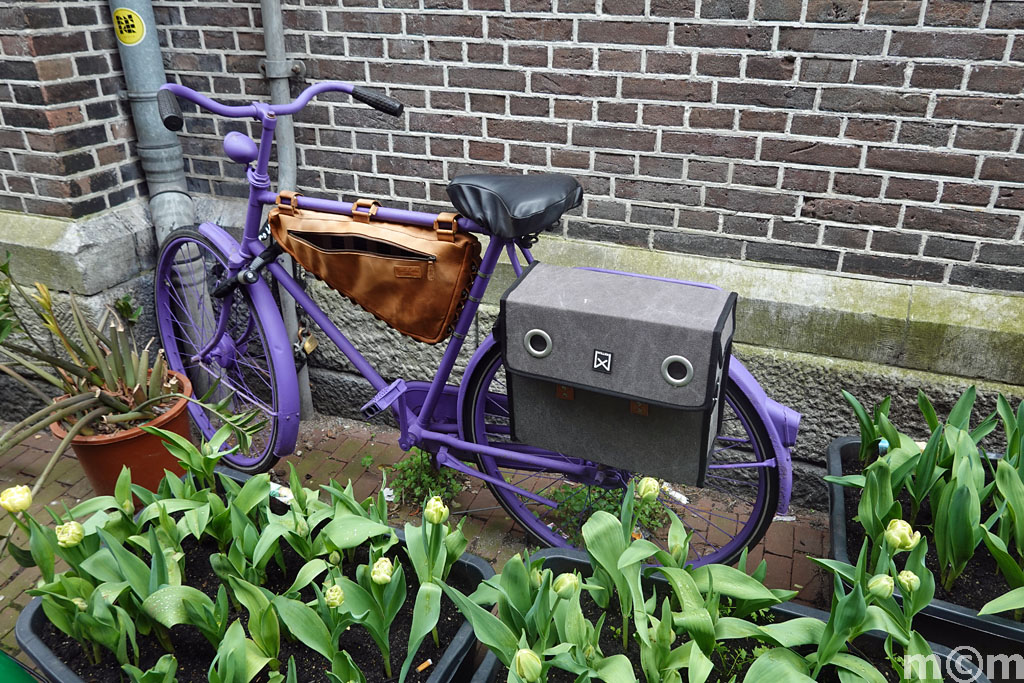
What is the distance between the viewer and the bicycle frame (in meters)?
2.35

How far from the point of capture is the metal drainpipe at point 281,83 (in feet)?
9.85

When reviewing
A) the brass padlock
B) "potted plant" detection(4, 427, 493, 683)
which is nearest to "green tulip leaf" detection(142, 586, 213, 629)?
"potted plant" detection(4, 427, 493, 683)

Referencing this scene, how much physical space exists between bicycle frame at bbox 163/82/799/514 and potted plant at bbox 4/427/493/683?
631mm

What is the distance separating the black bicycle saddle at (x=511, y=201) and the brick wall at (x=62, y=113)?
185cm

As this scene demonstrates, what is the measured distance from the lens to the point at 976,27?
233cm

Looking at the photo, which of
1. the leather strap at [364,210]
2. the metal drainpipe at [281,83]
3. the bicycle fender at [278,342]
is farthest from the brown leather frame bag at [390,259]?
the metal drainpipe at [281,83]

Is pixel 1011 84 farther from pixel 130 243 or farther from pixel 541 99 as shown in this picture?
pixel 130 243

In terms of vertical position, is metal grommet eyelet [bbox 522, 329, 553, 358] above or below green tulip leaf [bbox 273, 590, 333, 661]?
above

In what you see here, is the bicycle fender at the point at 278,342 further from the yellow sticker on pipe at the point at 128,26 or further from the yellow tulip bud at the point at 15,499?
the yellow tulip bud at the point at 15,499

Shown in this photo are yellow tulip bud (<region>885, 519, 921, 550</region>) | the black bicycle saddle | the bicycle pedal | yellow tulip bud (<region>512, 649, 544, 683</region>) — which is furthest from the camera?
the bicycle pedal

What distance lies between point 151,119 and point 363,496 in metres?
1.81

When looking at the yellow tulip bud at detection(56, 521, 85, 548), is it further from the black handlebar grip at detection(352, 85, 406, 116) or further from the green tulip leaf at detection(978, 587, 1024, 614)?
the green tulip leaf at detection(978, 587, 1024, 614)

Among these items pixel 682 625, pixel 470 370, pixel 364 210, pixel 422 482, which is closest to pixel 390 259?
pixel 364 210

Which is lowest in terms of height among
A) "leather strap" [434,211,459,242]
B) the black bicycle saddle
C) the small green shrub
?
the small green shrub
